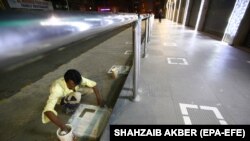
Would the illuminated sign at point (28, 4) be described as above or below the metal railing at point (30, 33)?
above

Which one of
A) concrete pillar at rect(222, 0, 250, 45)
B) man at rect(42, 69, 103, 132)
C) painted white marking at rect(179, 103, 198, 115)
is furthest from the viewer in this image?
concrete pillar at rect(222, 0, 250, 45)

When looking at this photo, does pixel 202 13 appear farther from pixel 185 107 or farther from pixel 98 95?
pixel 98 95

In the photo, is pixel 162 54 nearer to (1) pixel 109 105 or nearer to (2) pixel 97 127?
(1) pixel 109 105

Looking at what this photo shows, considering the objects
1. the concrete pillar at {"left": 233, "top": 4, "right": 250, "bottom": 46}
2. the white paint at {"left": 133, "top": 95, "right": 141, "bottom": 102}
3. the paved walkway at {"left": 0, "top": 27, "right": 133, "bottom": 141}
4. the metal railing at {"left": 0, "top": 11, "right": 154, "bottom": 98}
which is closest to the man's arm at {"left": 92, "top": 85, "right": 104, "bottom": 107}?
the paved walkway at {"left": 0, "top": 27, "right": 133, "bottom": 141}

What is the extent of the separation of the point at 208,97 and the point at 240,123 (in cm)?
48

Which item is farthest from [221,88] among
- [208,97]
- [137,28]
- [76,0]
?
[76,0]

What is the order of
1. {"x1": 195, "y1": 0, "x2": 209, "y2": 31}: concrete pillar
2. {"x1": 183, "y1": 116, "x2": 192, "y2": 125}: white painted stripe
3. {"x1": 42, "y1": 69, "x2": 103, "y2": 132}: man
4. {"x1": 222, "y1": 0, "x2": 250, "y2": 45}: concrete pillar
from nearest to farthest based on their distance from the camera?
{"x1": 42, "y1": 69, "x2": 103, "y2": 132}: man, {"x1": 183, "y1": 116, "x2": 192, "y2": 125}: white painted stripe, {"x1": 222, "y1": 0, "x2": 250, "y2": 45}: concrete pillar, {"x1": 195, "y1": 0, "x2": 209, "y2": 31}: concrete pillar

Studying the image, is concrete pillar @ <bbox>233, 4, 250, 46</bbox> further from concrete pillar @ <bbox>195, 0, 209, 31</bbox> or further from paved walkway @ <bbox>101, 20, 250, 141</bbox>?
concrete pillar @ <bbox>195, 0, 209, 31</bbox>

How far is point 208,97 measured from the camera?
6.46 feet

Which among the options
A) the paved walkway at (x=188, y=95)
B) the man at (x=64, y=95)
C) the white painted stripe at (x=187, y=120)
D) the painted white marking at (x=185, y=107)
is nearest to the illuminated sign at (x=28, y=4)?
the man at (x=64, y=95)

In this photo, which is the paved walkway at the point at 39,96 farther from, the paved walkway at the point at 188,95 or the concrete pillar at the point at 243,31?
the concrete pillar at the point at 243,31

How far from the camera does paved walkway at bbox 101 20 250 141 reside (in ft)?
5.33

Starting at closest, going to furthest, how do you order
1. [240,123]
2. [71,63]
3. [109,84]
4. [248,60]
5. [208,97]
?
[240,123] → [208,97] → [109,84] → [248,60] → [71,63]

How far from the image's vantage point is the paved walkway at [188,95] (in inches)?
64.0
